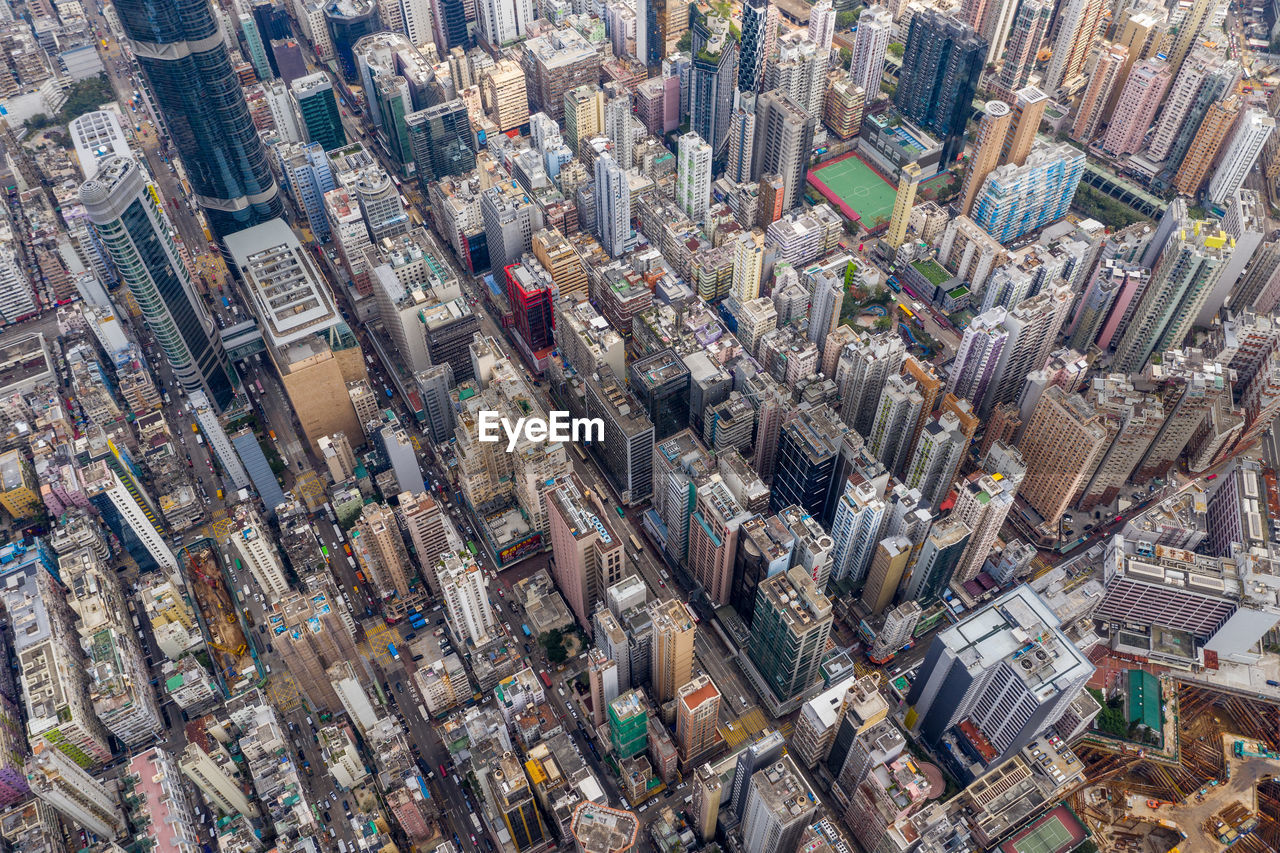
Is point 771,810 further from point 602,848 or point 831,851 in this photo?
point 602,848

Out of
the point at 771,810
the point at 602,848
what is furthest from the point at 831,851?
the point at 602,848
